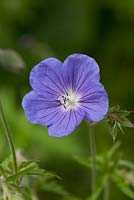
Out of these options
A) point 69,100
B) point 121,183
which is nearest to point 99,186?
point 121,183

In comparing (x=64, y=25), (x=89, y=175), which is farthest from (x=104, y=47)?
(x=89, y=175)

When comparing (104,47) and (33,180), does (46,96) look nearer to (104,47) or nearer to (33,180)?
(33,180)

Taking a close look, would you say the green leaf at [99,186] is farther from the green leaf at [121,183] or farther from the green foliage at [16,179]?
the green foliage at [16,179]

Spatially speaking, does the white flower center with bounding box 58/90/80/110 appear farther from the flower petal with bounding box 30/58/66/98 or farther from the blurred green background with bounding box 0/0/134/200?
the blurred green background with bounding box 0/0/134/200

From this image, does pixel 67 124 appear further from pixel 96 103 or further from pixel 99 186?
pixel 99 186

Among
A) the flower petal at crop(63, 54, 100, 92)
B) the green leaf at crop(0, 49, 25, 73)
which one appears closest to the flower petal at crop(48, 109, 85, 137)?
the flower petal at crop(63, 54, 100, 92)

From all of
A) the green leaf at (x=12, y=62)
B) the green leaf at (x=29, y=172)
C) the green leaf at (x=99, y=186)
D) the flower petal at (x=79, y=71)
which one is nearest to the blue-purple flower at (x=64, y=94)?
the flower petal at (x=79, y=71)
